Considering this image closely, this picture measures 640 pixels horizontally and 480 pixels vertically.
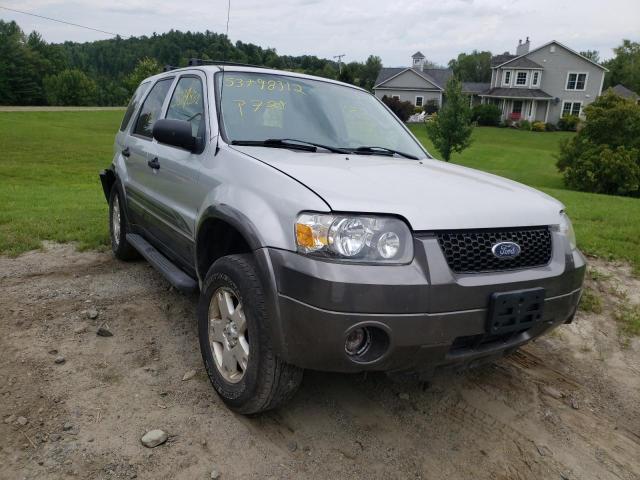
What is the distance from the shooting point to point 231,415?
9.57 ft

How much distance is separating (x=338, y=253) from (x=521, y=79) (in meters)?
59.9

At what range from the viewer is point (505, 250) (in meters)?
2.59

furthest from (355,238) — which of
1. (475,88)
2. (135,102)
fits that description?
(475,88)

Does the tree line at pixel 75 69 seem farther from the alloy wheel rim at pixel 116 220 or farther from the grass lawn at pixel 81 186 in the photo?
the alloy wheel rim at pixel 116 220

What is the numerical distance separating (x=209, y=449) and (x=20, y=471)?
0.84 meters

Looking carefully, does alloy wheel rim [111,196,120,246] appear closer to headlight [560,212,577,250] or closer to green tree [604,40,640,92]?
headlight [560,212,577,250]

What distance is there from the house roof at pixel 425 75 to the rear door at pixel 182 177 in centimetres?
5892

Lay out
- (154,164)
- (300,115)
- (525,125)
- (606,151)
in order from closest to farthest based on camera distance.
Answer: (300,115) < (154,164) < (606,151) < (525,125)

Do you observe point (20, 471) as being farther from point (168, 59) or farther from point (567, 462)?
point (168, 59)

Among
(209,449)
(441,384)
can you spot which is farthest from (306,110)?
(209,449)

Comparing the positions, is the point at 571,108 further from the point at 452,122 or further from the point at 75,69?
the point at 75,69

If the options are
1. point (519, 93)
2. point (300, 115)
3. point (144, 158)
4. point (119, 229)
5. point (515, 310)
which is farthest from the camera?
point (519, 93)

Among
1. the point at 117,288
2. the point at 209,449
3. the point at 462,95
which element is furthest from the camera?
the point at 462,95

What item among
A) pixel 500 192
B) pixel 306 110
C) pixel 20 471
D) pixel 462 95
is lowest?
pixel 20 471
